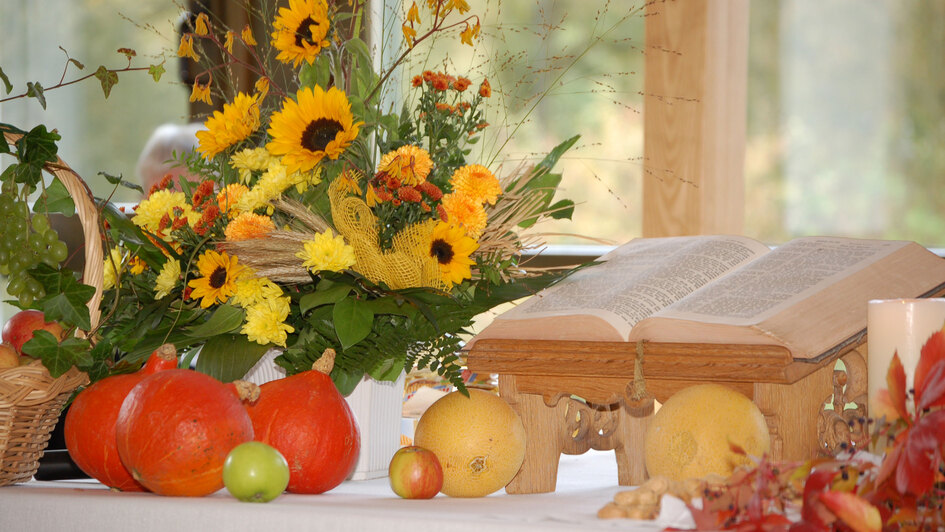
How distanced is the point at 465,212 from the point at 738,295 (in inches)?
9.9

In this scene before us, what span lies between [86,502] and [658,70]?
1777 millimetres

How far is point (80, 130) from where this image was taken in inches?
118

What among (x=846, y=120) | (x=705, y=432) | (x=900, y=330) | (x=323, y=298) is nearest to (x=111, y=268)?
(x=323, y=298)

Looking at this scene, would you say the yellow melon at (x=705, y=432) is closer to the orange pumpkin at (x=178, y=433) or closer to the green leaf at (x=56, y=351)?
the orange pumpkin at (x=178, y=433)

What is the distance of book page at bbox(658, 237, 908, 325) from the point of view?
0.79 meters

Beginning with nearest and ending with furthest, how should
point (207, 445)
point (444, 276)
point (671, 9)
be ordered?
point (207, 445) → point (444, 276) → point (671, 9)

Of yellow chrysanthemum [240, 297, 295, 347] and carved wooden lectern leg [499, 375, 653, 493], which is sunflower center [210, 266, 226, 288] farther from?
carved wooden lectern leg [499, 375, 653, 493]

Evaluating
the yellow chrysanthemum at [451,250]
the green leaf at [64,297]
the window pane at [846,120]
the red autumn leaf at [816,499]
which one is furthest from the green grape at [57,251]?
Result: the window pane at [846,120]

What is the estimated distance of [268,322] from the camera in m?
0.87

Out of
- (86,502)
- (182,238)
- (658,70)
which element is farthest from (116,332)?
(658,70)

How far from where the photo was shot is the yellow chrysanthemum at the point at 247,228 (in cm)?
87

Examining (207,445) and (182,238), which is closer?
(207,445)

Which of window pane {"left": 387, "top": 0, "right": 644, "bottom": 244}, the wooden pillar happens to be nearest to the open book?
the wooden pillar

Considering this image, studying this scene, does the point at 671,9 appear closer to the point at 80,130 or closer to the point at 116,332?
the point at 116,332
